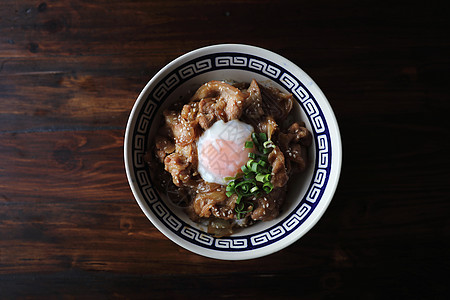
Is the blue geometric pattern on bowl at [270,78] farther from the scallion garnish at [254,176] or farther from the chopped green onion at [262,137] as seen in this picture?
the chopped green onion at [262,137]

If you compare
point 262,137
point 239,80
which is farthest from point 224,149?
point 239,80

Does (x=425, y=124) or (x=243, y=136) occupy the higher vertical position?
(x=425, y=124)

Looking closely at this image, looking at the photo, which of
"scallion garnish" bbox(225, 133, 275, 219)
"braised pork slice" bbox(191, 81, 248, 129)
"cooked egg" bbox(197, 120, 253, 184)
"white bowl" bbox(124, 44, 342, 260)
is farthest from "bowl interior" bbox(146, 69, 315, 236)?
"cooked egg" bbox(197, 120, 253, 184)

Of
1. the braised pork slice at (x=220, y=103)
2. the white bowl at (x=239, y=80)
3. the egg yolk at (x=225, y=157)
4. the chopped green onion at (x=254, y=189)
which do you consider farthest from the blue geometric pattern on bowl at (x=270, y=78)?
the egg yolk at (x=225, y=157)

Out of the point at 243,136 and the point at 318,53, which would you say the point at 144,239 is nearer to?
the point at 243,136

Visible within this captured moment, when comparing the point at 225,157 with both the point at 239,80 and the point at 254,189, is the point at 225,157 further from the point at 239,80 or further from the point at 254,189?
the point at 239,80

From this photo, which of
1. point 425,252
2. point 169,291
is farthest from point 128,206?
point 425,252

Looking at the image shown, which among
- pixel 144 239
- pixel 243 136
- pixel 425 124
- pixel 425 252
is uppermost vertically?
pixel 425 124
